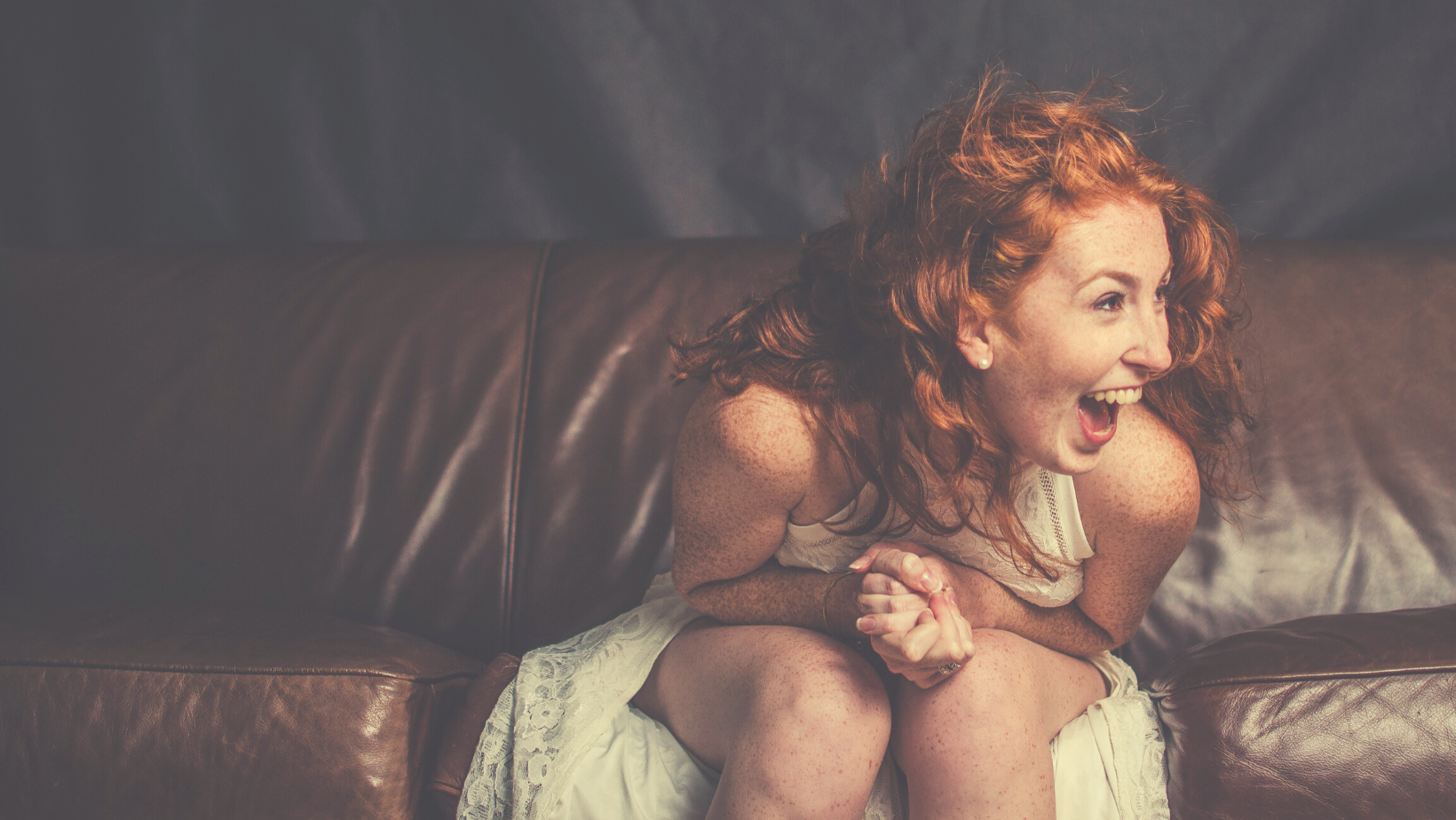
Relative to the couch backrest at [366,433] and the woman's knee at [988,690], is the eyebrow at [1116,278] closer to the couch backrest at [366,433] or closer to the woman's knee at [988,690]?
the woman's knee at [988,690]

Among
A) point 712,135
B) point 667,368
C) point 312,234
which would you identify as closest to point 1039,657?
point 667,368

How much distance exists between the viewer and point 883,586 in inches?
33.6

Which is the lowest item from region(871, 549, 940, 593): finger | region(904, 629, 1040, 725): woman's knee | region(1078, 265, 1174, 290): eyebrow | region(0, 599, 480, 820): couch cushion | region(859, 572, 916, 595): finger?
region(0, 599, 480, 820): couch cushion

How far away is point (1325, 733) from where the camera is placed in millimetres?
903

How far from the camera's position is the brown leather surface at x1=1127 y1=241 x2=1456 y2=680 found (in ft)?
4.08

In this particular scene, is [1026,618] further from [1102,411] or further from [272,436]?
[272,436]

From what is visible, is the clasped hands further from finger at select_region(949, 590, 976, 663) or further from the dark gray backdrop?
the dark gray backdrop

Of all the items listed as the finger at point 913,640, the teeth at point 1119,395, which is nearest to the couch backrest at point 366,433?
the finger at point 913,640

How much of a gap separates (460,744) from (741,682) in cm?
→ 35

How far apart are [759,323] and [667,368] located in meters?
0.40

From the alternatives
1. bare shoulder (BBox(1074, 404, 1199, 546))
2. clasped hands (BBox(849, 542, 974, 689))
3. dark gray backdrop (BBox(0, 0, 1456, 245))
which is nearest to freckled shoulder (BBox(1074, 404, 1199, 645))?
bare shoulder (BBox(1074, 404, 1199, 546))

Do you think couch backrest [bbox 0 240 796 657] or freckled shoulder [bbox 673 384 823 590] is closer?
freckled shoulder [bbox 673 384 823 590]

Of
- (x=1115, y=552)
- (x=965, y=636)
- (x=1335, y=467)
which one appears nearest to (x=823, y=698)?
(x=965, y=636)

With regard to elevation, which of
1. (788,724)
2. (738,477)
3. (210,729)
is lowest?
(210,729)
